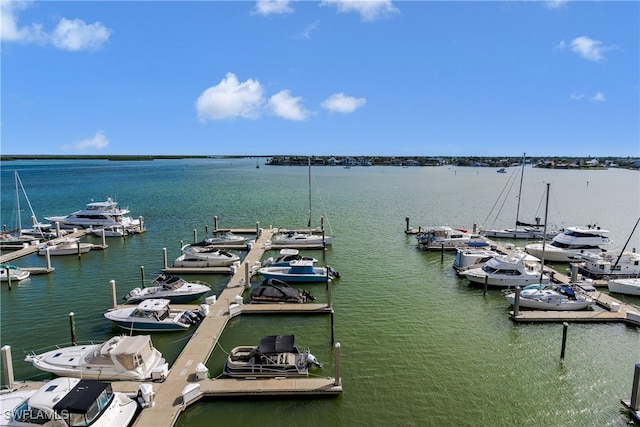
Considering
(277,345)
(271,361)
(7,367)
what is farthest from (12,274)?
(271,361)

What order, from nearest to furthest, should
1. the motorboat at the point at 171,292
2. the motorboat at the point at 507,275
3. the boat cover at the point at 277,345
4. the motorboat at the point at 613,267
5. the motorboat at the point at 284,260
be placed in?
1. the boat cover at the point at 277,345
2. the motorboat at the point at 171,292
3. the motorboat at the point at 507,275
4. the motorboat at the point at 613,267
5. the motorboat at the point at 284,260

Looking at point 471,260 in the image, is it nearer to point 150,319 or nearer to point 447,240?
point 447,240

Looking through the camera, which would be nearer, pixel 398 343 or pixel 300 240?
pixel 398 343

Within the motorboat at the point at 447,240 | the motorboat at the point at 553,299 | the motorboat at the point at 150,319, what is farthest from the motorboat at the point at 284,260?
the motorboat at the point at 553,299

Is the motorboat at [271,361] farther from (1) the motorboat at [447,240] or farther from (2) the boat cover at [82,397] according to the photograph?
(1) the motorboat at [447,240]

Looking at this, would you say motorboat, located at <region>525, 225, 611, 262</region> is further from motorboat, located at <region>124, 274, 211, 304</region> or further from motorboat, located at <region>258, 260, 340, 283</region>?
motorboat, located at <region>124, 274, 211, 304</region>

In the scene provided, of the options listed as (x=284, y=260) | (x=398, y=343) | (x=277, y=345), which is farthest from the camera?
(x=284, y=260)
